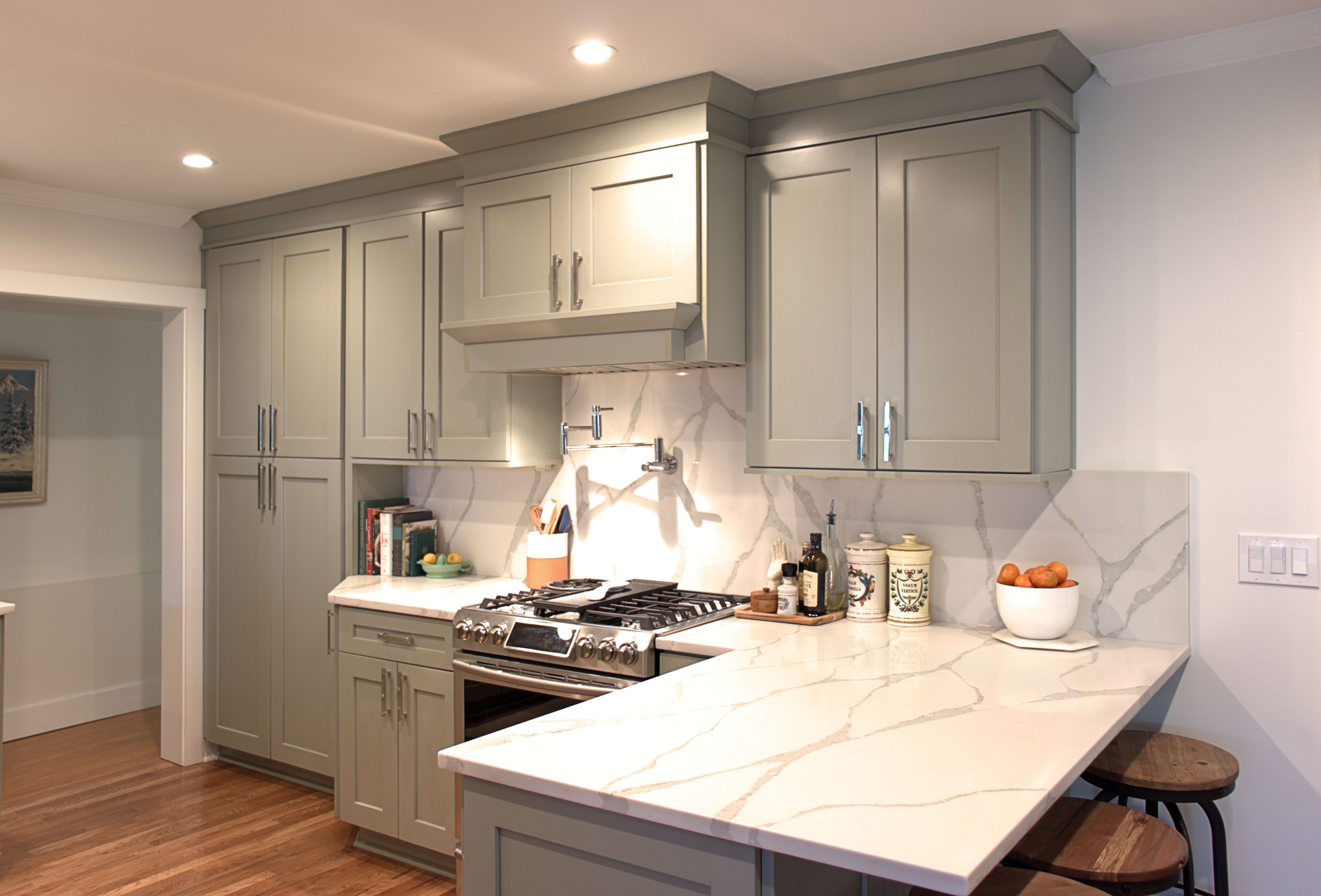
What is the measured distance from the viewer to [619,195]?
9.48 ft

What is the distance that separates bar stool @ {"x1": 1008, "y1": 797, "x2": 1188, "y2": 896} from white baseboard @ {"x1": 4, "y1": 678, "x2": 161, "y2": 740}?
4.78 meters

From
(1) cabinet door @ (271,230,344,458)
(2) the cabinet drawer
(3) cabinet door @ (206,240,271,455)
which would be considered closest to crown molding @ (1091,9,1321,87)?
(2) the cabinet drawer

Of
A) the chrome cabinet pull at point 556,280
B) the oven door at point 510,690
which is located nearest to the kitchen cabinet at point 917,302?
the chrome cabinet pull at point 556,280

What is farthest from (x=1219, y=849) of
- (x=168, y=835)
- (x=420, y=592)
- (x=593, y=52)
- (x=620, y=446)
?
(x=168, y=835)

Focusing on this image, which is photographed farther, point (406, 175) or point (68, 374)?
point (68, 374)

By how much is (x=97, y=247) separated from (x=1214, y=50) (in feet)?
13.2

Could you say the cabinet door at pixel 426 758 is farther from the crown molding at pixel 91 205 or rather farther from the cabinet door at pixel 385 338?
the crown molding at pixel 91 205

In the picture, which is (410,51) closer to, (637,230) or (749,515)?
(637,230)

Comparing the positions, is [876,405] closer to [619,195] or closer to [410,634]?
[619,195]

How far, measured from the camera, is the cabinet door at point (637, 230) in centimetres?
274

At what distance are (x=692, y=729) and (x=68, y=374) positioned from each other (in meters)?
4.68

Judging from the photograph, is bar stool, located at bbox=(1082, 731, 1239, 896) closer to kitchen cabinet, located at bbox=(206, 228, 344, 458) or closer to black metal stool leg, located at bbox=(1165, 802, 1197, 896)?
black metal stool leg, located at bbox=(1165, 802, 1197, 896)

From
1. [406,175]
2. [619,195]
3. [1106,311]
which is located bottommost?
[1106,311]

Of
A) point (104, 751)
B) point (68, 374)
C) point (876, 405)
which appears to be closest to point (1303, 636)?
point (876, 405)
